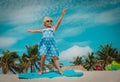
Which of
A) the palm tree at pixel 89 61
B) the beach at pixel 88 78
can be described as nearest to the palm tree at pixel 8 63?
the palm tree at pixel 89 61

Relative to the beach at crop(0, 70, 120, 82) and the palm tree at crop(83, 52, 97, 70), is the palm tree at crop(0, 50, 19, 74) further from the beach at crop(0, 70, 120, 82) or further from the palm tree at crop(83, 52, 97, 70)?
the beach at crop(0, 70, 120, 82)

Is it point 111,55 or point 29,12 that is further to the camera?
point 111,55

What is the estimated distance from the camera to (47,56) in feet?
10.2

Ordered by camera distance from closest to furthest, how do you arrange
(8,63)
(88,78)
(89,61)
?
(88,78), (8,63), (89,61)

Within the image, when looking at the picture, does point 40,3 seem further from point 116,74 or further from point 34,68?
point 34,68

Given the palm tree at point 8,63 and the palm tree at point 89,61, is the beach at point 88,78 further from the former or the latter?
the palm tree at point 89,61

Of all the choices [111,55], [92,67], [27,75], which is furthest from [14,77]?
[92,67]

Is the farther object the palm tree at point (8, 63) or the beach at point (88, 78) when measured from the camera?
the palm tree at point (8, 63)

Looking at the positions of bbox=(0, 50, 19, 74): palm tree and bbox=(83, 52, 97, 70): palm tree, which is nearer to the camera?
bbox=(0, 50, 19, 74): palm tree

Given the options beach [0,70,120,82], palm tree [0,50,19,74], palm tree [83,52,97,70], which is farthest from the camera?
palm tree [83,52,97,70]

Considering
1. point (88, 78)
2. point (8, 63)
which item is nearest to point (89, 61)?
point (8, 63)

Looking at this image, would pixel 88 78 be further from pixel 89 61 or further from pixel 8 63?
pixel 89 61

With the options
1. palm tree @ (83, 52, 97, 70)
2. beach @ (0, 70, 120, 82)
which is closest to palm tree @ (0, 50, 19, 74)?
palm tree @ (83, 52, 97, 70)

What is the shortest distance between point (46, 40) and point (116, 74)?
2.96 ft
